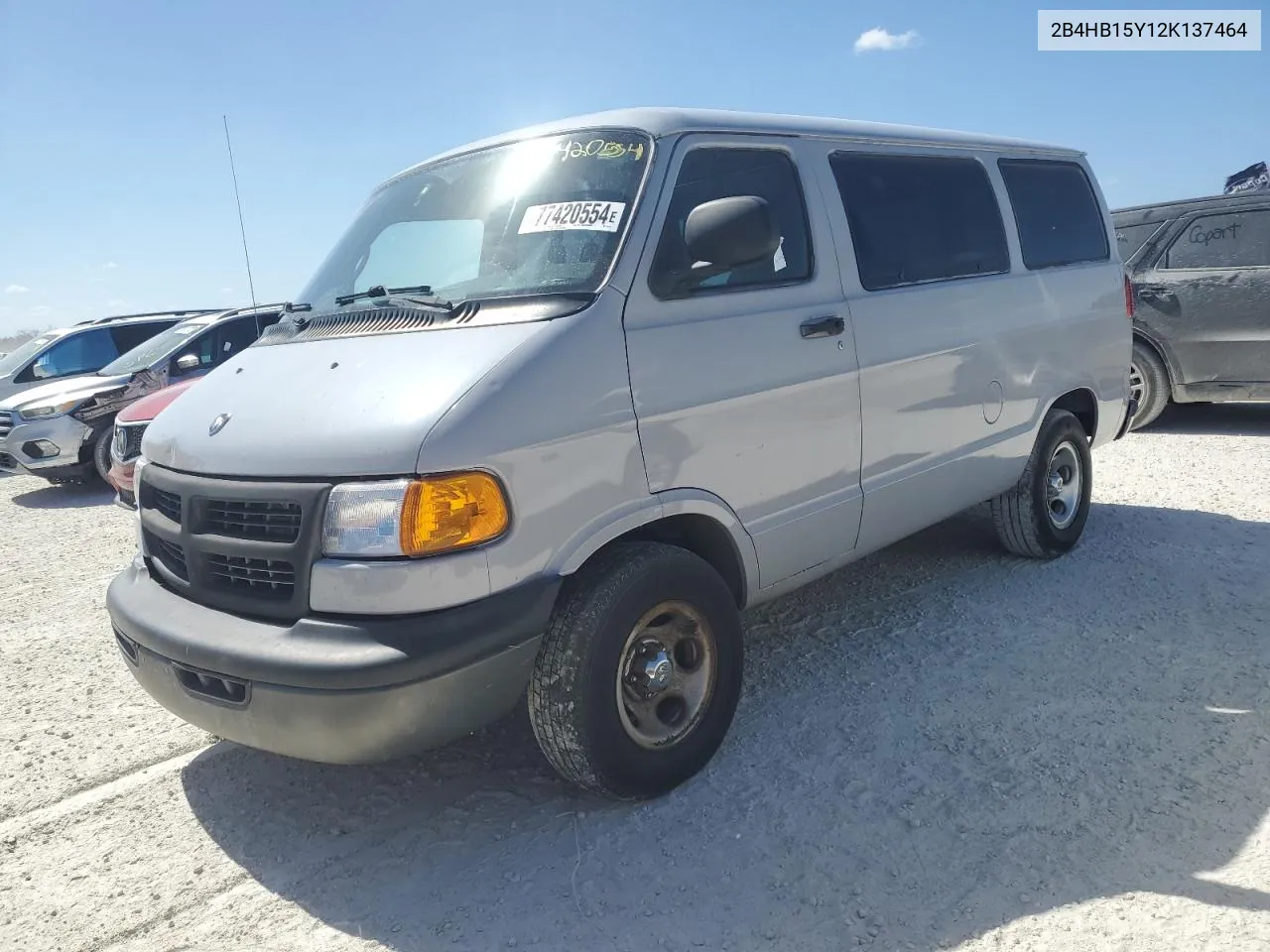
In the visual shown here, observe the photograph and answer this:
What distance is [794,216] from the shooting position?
347 cm

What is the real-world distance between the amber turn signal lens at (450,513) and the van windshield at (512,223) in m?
0.73

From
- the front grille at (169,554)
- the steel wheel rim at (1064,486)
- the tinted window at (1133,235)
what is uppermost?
the tinted window at (1133,235)

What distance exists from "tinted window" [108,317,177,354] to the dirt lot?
27.7 feet

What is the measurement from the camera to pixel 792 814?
113 inches

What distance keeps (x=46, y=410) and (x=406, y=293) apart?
25.6 feet

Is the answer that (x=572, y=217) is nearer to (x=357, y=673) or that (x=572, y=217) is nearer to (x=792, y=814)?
(x=357, y=673)

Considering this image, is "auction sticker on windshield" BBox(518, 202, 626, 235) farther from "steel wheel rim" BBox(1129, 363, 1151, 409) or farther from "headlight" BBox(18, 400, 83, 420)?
"headlight" BBox(18, 400, 83, 420)

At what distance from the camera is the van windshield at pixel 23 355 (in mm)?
11953

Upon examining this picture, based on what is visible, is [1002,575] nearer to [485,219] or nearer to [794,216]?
[794,216]

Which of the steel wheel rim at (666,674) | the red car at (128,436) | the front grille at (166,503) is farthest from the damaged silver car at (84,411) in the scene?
the steel wheel rim at (666,674)

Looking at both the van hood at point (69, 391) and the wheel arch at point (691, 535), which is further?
the van hood at point (69, 391)

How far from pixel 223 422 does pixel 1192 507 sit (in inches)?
218

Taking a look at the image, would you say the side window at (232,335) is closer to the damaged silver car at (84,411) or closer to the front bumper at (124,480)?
the damaged silver car at (84,411)

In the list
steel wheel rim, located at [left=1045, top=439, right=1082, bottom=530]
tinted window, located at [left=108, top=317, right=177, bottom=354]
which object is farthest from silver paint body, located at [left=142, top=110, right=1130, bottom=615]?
tinted window, located at [left=108, top=317, right=177, bottom=354]
